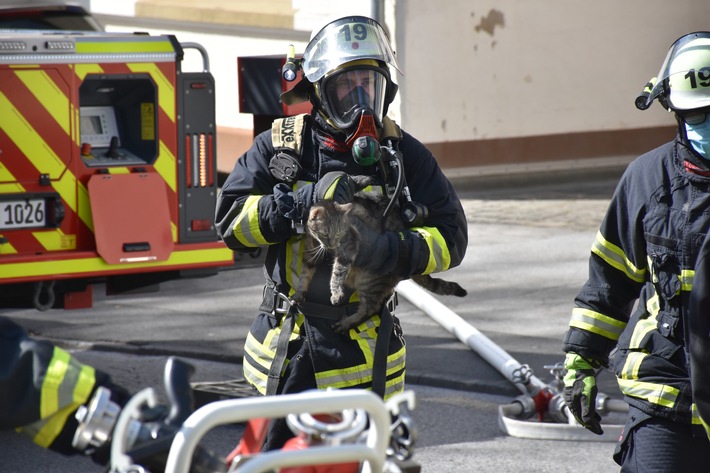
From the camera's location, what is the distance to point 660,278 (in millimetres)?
3291

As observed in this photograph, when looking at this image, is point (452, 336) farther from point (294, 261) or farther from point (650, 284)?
point (650, 284)

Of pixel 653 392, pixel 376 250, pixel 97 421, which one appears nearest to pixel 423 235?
pixel 376 250

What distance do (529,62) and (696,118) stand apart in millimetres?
10437

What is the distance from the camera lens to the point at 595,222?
36.8ft

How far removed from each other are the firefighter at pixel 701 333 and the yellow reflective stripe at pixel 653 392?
126 millimetres

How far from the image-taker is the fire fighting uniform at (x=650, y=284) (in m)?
3.23

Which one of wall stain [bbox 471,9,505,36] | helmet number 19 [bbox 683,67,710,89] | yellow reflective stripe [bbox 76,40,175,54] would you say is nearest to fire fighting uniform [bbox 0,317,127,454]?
helmet number 19 [bbox 683,67,710,89]

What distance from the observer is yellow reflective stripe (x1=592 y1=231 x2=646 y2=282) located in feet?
11.2

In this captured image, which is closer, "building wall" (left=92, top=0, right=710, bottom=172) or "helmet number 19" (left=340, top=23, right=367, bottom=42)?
"helmet number 19" (left=340, top=23, right=367, bottom=42)

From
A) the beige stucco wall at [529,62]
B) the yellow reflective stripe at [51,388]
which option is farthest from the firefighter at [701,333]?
the beige stucco wall at [529,62]

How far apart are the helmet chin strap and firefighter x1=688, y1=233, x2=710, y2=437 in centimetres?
110

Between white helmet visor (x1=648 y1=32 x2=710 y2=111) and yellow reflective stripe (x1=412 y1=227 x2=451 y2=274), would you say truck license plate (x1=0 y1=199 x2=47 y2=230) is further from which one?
white helmet visor (x1=648 y1=32 x2=710 y2=111)

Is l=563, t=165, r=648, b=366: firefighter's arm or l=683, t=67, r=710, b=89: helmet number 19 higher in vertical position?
l=683, t=67, r=710, b=89: helmet number 19

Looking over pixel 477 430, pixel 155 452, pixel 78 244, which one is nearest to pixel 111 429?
pixel 155 452
